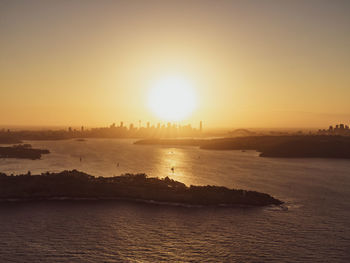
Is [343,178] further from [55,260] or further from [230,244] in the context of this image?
[55,260]

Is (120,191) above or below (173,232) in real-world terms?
above

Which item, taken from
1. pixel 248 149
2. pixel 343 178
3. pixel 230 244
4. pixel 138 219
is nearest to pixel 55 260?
pixel 138 219

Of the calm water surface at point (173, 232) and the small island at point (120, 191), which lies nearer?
the calm water surface at point (173, 232)

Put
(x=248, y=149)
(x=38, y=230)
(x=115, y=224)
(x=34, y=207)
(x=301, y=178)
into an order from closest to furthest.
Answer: (x=38, y=230), (x=115, y=224), (x=34, y=207), (x=301, y=178), (x=248, y=149)

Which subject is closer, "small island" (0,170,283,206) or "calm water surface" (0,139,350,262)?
"calm water surface" (0,139,350,262)

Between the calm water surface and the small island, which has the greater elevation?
the small island

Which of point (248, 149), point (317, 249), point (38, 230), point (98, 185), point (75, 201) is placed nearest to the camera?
point (317, 249)

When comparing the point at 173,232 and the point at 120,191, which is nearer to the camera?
the point at 173,232

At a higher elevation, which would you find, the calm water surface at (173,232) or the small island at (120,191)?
the small island at (120,191)
